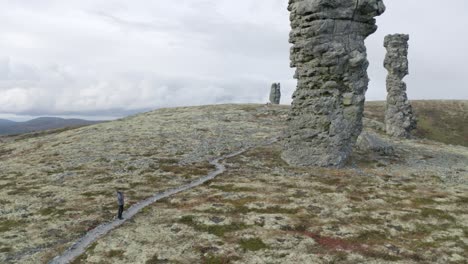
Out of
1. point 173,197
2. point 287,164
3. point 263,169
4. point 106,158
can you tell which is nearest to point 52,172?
point 106,158

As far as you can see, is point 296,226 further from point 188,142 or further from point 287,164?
point 188,142

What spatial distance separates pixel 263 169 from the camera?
57.2 metres

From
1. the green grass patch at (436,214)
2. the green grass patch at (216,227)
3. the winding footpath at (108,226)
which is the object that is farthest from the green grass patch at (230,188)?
the green grass patch at (436,214)

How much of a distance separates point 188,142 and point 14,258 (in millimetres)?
51067

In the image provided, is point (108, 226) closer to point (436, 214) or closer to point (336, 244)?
point (336, 244)

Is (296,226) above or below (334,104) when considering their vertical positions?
below

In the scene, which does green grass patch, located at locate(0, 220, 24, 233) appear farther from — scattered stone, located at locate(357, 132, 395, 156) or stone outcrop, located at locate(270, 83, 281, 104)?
stone outcrop, located at locate(270, 83, 281, 104)

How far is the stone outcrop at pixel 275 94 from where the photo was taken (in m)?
154

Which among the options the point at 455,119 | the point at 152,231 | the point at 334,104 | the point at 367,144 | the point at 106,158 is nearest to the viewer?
the point at 152,231

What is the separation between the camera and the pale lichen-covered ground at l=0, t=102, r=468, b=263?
29516 millimetres

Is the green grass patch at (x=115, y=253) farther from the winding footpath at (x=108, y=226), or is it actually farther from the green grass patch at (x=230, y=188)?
the green grass patch at (x=230, y=188)

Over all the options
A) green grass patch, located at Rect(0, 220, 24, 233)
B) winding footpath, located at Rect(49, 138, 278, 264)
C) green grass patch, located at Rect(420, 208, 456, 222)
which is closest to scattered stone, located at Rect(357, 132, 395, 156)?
winding footpath, located at Rect(49, 138, 278, 264)

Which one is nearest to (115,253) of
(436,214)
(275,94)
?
(436,214)

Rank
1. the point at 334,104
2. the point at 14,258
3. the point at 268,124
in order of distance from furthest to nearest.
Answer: the point at 268,124 < the point at 334,104 < the point at 14,258
